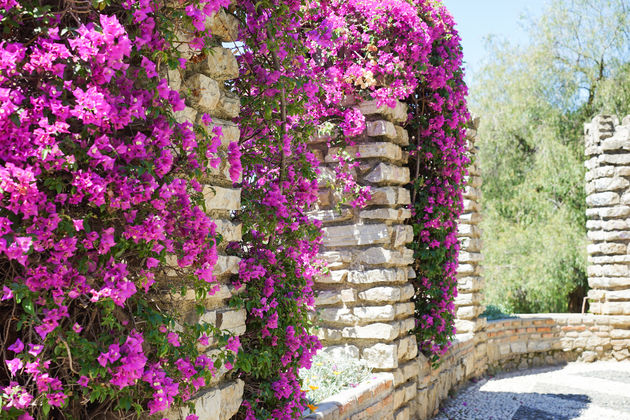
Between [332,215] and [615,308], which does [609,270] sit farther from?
[332,215]

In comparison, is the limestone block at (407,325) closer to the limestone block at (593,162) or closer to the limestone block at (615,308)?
the limestone block at (615,308)

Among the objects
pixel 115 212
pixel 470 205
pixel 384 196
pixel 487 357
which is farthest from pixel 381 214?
pixel 487 357

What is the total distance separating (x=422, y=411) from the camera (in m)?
A: 5.42

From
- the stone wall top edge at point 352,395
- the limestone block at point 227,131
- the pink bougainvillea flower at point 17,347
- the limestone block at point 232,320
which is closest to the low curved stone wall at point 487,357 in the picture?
the stone wall top edge at point 352,395

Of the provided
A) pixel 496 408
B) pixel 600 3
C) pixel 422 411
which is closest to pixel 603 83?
pixel 600 3

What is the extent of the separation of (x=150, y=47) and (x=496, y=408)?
5.85 meters

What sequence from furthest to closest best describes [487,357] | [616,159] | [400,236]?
[616,159], [487,357], [400,236]

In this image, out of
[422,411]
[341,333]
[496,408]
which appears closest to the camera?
[341,333]

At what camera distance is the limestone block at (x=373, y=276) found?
15.5ft

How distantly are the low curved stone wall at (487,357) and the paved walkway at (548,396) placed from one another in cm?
22

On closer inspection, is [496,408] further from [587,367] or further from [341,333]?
[587,367]

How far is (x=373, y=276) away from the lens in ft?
15.5

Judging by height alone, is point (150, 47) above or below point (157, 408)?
above

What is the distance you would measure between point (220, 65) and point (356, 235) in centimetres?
259
